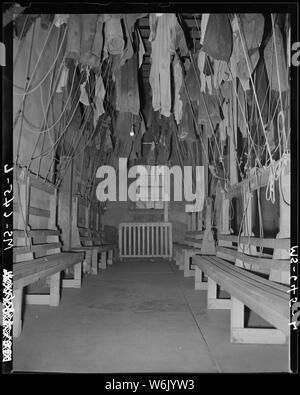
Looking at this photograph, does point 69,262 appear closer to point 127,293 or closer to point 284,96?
point 127,293

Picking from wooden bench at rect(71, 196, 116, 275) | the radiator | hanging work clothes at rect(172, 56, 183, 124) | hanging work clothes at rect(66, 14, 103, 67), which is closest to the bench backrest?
wooden bench at rect(71, 196, 116, 275)

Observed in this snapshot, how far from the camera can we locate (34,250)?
2.59 m

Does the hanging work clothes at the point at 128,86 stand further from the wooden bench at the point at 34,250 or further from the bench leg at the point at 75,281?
the bench leg at the point at 75,281

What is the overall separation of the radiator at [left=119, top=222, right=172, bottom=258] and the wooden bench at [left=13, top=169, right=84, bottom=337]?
3318 mm

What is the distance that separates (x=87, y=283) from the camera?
151 inches

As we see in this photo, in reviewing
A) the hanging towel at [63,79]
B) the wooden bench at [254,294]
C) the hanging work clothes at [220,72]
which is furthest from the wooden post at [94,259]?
the hanging work clothes at [220,72]

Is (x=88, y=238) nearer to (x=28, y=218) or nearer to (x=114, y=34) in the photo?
(x=28, y=218)

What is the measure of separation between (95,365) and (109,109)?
14.3 ft

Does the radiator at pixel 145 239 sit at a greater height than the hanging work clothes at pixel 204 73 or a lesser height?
lesser

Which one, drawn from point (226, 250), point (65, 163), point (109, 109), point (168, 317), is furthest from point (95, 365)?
point (109, 109)

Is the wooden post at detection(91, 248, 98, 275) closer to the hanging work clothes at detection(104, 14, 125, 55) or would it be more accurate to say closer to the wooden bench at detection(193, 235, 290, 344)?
the wooden bench at detection(193, 235, 290, 344)

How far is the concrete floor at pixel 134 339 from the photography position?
1.56 m

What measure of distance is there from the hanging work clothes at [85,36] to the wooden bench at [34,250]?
0.92 m

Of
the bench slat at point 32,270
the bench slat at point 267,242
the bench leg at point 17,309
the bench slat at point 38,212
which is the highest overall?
the bench slat at point 38,212
